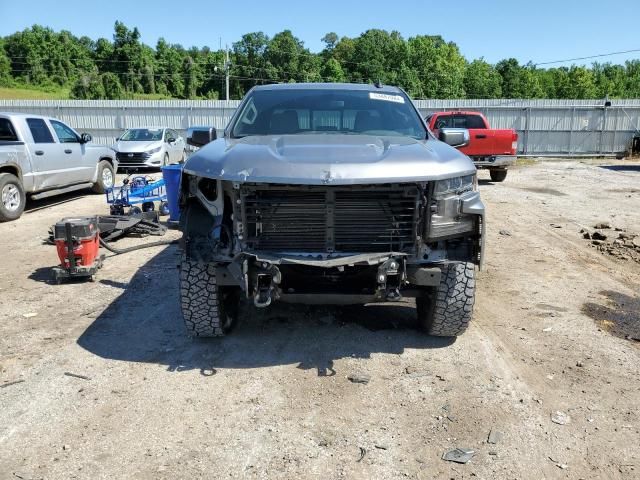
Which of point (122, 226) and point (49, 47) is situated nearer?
point (122, 226)

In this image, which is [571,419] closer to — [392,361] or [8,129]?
[392,361]

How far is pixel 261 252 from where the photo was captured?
3.68 metres

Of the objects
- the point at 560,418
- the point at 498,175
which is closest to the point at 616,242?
the point at 560,418

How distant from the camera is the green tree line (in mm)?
65062

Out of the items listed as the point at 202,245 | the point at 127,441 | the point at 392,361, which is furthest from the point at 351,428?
the point at 202,245

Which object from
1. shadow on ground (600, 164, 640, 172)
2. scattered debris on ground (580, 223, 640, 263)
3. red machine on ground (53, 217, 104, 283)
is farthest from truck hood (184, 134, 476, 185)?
shadow on ground (600, 164, 640, 172)

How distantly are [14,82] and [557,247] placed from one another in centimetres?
7643

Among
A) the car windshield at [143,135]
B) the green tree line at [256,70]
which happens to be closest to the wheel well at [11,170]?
the car windshield at [143,135]

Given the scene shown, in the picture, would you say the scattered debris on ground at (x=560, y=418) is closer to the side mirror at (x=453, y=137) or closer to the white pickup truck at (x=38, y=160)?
the side mirror at (x=453, y=137)

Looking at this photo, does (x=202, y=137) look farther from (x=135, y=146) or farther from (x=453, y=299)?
(x=135, y=146)

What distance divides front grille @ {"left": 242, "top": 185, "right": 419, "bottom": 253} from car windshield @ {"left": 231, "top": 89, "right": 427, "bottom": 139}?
4.09ft

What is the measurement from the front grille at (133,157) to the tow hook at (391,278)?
15.3m

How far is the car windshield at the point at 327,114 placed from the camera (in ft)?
15.8

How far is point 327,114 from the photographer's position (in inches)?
194
